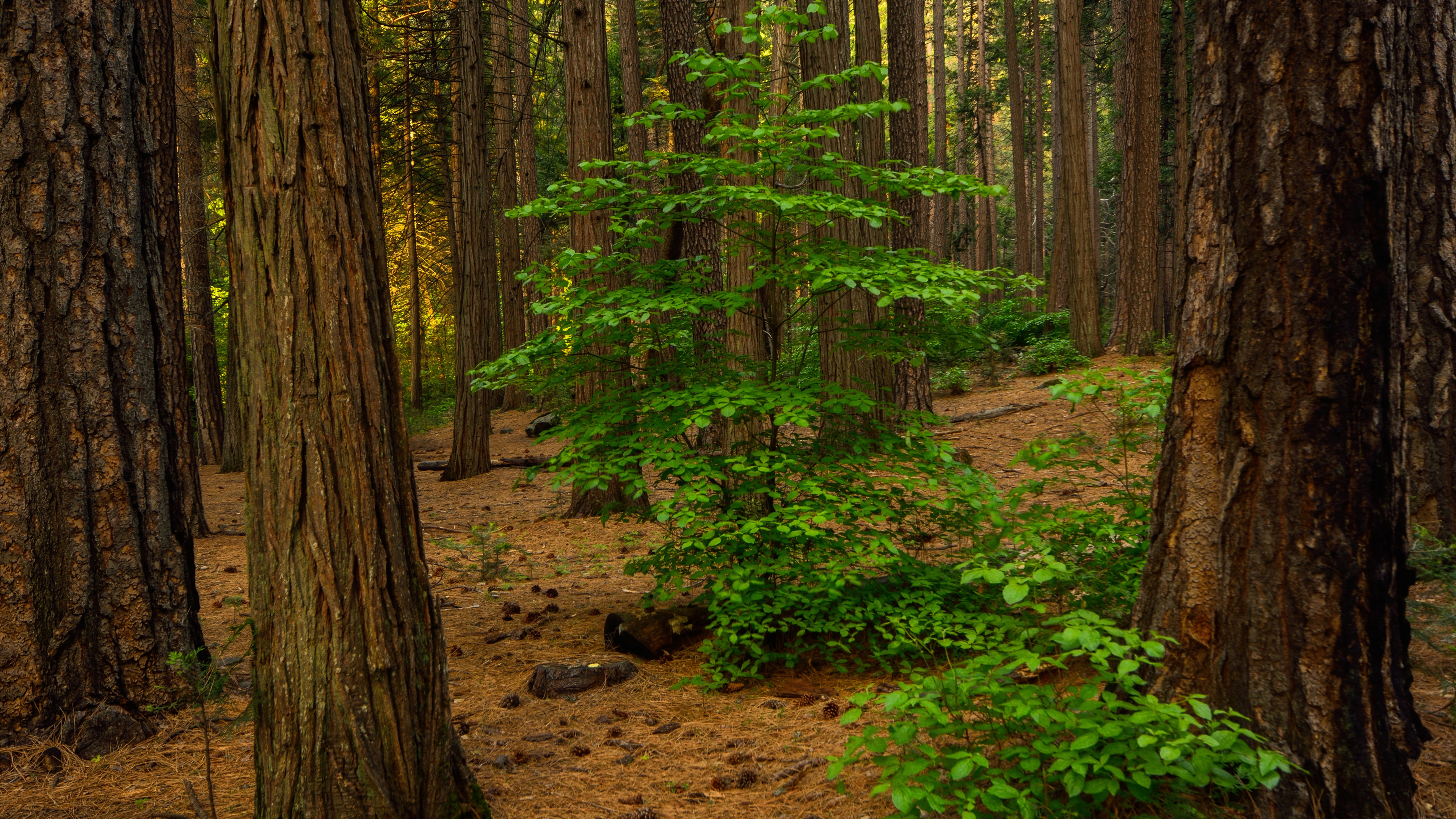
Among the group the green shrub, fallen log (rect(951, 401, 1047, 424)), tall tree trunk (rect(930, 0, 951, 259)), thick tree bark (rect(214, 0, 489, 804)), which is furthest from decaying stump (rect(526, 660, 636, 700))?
tall tree trunk (rect(930, 0, 951, 259))

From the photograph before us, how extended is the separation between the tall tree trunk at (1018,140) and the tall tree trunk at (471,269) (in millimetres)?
14576

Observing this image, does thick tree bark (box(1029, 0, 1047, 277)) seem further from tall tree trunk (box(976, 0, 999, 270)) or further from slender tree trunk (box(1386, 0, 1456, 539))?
slender tree trunk (box(1386, 0, 1456, 539))

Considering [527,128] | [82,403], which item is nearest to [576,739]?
[82,403]

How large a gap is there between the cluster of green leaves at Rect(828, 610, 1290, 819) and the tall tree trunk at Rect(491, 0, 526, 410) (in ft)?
42.7

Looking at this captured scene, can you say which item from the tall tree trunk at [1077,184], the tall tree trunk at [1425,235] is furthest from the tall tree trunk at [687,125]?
the tall tree trunk at [1077,184]

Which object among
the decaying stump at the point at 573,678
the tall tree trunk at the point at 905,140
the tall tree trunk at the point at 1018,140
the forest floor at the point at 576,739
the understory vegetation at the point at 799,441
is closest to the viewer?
the forest floor at the point at 576,739

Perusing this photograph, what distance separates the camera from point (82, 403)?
3287 mm

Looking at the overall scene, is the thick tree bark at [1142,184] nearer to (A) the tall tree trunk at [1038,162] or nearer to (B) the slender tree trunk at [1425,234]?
(B) the slender tree trunk at [1425,234]

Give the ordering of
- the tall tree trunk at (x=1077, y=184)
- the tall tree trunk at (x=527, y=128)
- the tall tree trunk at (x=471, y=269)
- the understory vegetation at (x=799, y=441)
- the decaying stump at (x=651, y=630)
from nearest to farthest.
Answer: the understory vegetation at (x=799, y=441), the decaying stump at (x=651, y=630), the tall tree trunk at (x=471, y=269), the tall tree trunk at (x=1077, y=184), the tall tree trunk at (x=527, y=128)

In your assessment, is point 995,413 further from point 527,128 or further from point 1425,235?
point 527,128

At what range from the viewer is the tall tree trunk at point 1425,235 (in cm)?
238

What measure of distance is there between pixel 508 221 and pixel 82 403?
44.6 feet

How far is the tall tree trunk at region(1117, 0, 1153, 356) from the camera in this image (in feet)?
42.7

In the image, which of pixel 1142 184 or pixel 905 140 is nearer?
pixel 905 140
